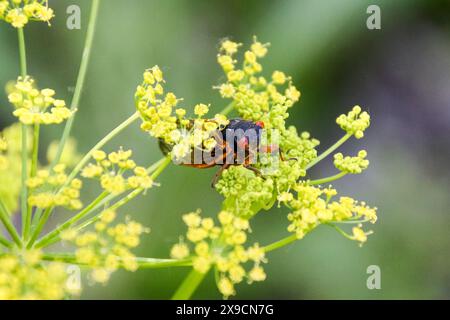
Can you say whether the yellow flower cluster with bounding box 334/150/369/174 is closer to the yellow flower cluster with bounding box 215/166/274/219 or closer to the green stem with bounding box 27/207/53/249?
the yellow flower cluster with bounding box 215/166/274/219

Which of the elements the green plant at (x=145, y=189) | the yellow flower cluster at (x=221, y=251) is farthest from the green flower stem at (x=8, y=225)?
the yellow flower cluster at (x=221, y=251)

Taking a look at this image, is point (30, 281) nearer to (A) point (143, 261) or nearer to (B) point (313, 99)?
(A) point (143, 261)

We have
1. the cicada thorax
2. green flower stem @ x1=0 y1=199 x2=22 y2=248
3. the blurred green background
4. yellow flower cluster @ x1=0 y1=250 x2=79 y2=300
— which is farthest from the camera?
the blurred green background

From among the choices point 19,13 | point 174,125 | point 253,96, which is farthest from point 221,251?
point 19,13

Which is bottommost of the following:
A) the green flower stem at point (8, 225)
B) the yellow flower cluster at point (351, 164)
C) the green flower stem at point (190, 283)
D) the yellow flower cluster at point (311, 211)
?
the green flower stem at point (190, 283)

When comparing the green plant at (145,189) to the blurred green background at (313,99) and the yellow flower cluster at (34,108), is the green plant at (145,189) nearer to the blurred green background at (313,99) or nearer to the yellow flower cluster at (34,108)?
the yellow flower cluster at (34,108)

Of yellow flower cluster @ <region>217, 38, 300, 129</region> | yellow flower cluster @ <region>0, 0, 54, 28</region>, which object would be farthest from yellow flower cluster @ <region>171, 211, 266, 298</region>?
yellow flower cluster @ <region>0, 0, 54, 28</region>
